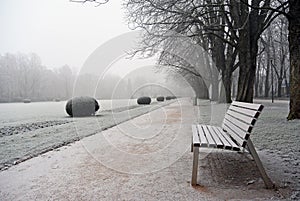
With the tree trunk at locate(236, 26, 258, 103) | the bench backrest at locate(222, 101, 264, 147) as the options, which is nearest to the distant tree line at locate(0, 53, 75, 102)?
the tree trunk at locate(236, 26, 258, 103)

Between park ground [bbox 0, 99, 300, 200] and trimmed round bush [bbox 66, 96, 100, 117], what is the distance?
6864 millimetres

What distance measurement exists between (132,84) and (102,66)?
17.5 feet

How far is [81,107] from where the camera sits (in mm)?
11117

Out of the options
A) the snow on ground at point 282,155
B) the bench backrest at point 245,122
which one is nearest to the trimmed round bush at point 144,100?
the snow on ground at point 282,155

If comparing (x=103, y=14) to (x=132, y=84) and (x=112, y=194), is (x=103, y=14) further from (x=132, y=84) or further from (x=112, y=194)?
(x=112, y=194)

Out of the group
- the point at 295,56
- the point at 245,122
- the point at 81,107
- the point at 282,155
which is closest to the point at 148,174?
the point at 245,122

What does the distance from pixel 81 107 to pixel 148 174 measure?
8806 millimetres

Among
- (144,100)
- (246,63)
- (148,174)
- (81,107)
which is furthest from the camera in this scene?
(144,100)

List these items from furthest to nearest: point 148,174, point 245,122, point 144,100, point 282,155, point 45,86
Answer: point 45,86
point 144,100
point 282,155
point 148,174
point 245,122

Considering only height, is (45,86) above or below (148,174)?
above

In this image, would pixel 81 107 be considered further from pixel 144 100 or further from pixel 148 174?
pixel 144 100

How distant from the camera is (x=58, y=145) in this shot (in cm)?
443

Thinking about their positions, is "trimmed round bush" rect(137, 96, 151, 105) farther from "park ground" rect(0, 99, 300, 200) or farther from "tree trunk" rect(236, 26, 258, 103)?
"park ground" rect(0, 99, 300, 200)

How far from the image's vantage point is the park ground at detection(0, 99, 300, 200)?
2.27 m
